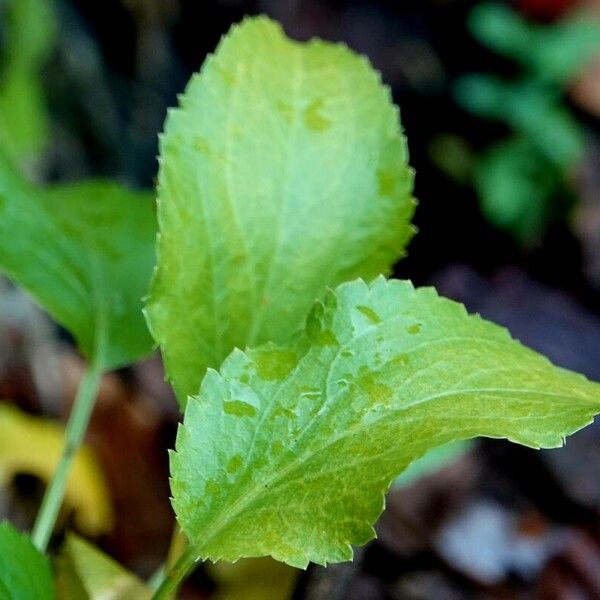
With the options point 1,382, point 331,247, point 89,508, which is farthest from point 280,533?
point 1,382

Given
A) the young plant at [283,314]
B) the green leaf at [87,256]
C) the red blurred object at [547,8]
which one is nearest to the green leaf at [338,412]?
the young plant at [283,314]

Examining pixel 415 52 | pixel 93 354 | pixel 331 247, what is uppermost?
pixel 331 247

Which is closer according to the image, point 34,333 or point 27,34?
point 34,333

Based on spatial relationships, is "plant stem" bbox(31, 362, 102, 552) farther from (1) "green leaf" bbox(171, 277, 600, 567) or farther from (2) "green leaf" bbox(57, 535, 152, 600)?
(1) "green leaf" bbox(171, 277, 600, 567)

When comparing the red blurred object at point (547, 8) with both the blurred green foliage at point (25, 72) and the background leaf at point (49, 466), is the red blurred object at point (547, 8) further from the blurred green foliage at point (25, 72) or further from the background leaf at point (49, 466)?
the background leaf at point (49, 466)

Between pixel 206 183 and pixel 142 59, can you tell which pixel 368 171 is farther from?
pixel 142 59

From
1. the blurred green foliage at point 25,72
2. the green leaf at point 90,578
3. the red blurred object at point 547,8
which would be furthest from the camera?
the red blurred object at point 547,8
